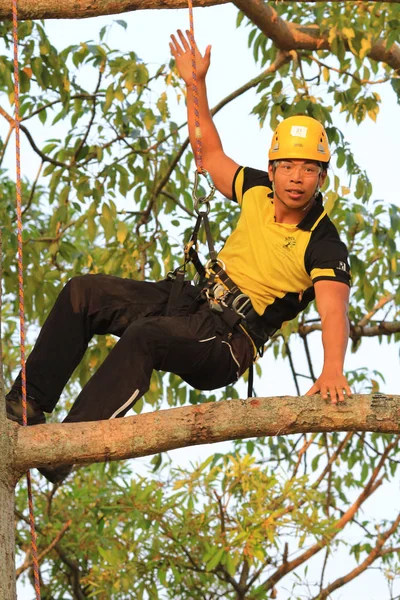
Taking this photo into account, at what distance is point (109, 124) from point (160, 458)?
1898mm

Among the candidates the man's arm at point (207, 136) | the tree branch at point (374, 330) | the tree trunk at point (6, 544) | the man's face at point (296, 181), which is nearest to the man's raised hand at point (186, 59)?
the man's arm at point (207, 136)

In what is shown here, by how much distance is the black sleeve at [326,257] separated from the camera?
3.06 m

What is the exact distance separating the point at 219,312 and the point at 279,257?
25 cm

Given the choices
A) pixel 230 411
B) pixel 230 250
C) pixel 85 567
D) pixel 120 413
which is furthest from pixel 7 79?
pixel 85 567

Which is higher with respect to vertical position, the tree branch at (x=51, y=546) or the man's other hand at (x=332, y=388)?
the tree branch at (x=51, y=546)

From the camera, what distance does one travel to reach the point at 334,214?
231 inches

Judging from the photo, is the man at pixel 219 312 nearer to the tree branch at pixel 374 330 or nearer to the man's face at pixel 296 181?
the man's face at pixel 296 181

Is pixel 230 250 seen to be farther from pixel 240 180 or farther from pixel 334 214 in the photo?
pixel 334 214

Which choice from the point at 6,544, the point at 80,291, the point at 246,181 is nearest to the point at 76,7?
the point at 246,181

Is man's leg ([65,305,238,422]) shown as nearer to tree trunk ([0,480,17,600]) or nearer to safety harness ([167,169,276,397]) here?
safety harness ([167,169,276,397])

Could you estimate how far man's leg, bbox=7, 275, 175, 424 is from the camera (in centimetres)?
308

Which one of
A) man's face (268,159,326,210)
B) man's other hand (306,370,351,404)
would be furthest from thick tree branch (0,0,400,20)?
man's other hand (306,370,351,404)

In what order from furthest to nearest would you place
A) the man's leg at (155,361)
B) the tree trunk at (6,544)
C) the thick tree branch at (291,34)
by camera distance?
1. the thick tree branch at (291,34)
2. the man's leg at (155,361)
3. the tree trunk at (6,544)

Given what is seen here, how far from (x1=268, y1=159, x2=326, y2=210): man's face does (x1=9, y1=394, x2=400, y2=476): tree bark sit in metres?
0.87
